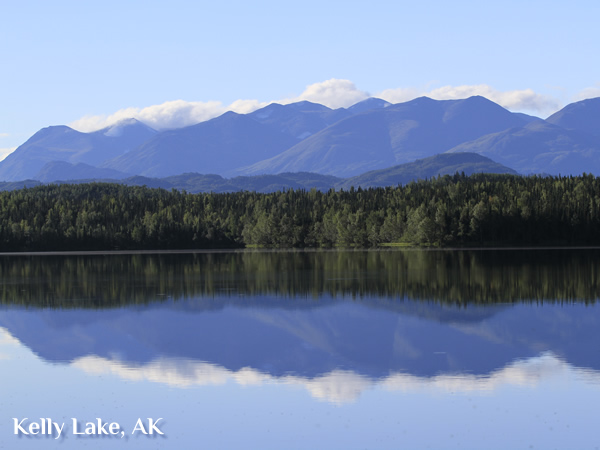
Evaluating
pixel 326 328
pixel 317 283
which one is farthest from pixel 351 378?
pixel 317 283

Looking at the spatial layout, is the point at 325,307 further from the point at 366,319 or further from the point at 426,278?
the point at 426,278

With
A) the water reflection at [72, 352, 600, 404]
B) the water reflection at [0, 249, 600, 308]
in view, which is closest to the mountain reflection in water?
the water reflection at [72, 352, 600, 404]

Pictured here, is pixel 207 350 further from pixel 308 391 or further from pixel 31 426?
pixel 31 426

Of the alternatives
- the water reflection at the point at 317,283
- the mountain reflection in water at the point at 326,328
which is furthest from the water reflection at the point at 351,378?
the water reflection at the point at 317,283

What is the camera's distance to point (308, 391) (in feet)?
122

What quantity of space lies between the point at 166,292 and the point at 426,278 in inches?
1157

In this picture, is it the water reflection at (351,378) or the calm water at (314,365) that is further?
the water reflection at (351,378)

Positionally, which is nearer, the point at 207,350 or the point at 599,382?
the point at 599,382

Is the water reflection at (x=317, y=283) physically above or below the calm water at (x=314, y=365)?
below

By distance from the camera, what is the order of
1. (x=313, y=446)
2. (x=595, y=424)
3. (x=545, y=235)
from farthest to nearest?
(x=545, y=235), (x=595, y=424), (x=313, y=446)

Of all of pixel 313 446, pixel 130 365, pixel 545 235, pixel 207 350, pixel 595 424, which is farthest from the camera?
pixel 545 235

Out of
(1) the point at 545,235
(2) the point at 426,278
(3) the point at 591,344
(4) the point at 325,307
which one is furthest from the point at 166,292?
(1) the point at 545,235

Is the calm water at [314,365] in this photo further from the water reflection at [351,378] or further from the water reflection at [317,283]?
the water reflection at [317,283]

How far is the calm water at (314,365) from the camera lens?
31.3m
